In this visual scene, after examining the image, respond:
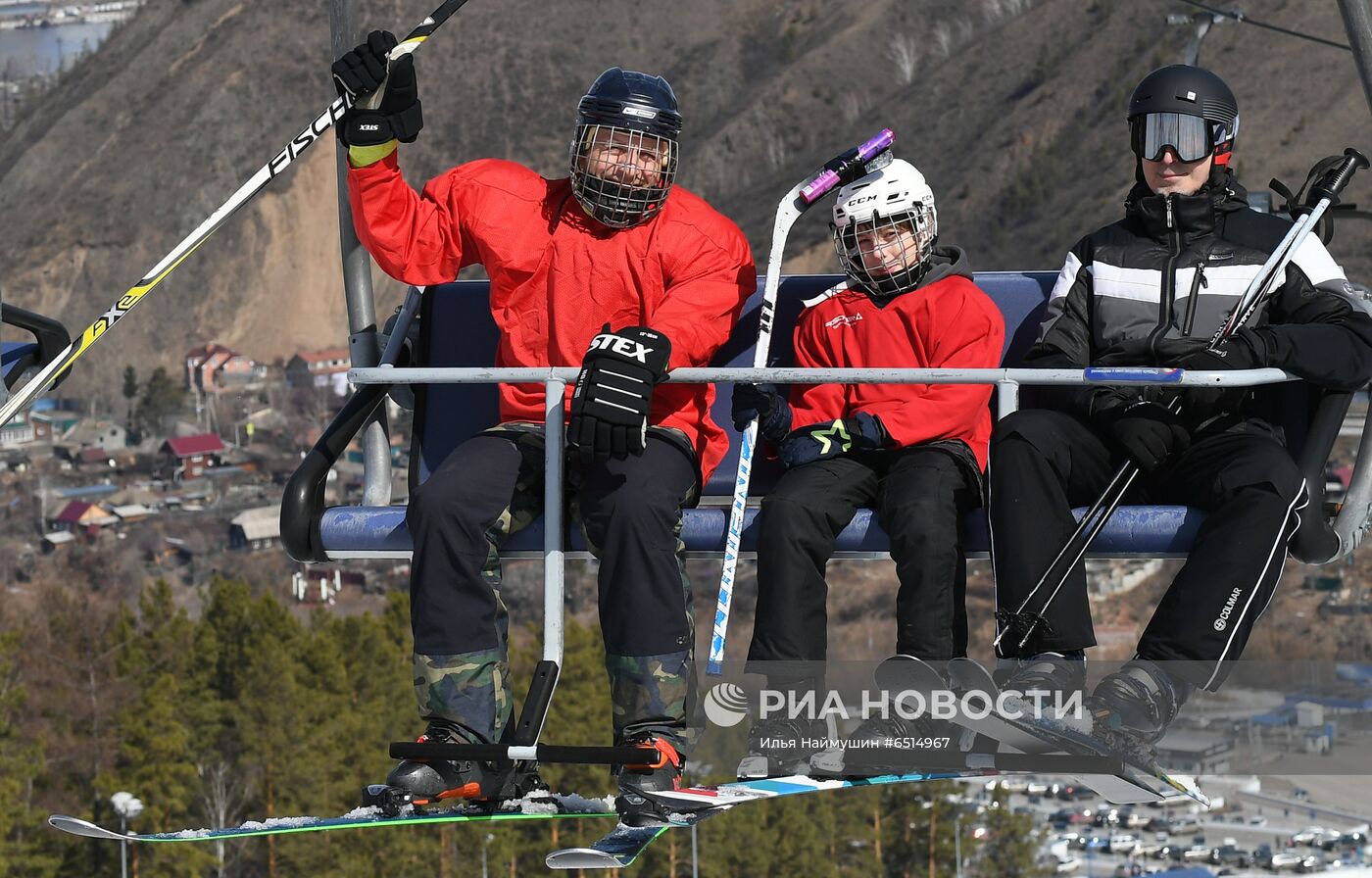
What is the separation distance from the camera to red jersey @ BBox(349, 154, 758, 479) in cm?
571

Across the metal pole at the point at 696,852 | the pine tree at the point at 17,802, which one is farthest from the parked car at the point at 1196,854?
the pine tree at the point at 17,802

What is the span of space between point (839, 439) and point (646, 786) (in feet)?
3.71

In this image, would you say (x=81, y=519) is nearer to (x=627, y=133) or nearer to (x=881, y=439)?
(x=627, y=133)

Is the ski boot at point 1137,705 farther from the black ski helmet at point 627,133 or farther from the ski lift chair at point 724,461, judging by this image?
the black ski helmet at point 627,133

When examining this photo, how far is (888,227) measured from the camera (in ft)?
19.2

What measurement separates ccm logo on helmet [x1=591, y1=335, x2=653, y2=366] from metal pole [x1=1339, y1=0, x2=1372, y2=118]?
215 centimetres

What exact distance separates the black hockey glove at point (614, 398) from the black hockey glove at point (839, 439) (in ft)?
2.00

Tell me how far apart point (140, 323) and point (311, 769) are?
274ft

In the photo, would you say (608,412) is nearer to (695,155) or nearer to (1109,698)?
(1109,698)

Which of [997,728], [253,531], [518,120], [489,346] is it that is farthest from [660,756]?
[518,120]

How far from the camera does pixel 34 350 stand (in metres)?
6.16

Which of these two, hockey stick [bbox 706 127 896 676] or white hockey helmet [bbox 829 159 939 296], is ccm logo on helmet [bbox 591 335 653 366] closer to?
hockey stick [bbox 706 127 896 676]

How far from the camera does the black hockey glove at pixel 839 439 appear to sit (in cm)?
562

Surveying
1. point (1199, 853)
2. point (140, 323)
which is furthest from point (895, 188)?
point (140, 323)
